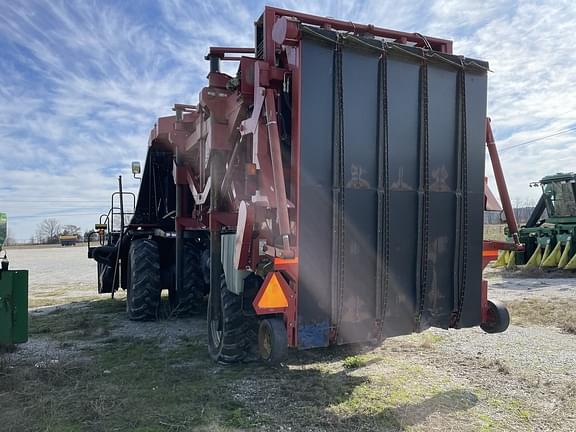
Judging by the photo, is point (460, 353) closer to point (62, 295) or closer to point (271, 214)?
point (271, 214)

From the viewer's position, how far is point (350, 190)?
12.6 ft

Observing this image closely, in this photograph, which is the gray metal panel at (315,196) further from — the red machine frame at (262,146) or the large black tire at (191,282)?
the large black tire at (191,282)

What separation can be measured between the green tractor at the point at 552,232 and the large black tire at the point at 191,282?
1129 cm

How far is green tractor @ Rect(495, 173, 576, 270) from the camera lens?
46.9 feet

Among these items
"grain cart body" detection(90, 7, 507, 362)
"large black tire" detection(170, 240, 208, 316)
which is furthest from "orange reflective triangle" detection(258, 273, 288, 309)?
"large black tire" detection(170, 240, 208, 316)

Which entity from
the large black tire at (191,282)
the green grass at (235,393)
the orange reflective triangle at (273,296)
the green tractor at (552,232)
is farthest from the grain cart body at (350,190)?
the green tractor at (552,232)

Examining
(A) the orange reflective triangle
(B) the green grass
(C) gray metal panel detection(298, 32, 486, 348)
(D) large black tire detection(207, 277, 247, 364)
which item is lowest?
(B) the green grass

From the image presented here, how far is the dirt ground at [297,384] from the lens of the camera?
354cm

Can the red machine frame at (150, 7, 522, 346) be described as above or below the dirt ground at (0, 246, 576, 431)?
above

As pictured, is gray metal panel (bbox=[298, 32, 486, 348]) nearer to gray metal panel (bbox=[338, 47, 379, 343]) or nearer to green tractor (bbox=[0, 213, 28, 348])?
gray metal panel (bbox=[338, 47, 379, 343])

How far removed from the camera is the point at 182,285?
7.36 metres

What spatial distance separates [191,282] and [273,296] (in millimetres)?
4131

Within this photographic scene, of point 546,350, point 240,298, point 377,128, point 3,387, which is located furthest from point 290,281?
point 546,350

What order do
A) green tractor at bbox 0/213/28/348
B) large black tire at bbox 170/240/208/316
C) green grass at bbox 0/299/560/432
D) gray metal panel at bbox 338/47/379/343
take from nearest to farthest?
1. green grass at bbox 0/299/560/432
2. gray metal panel at bbox 338/47/379/343
3. green tractor at bbox 0/213/28/348
4. large black tire at bbox 170/240/208/316
